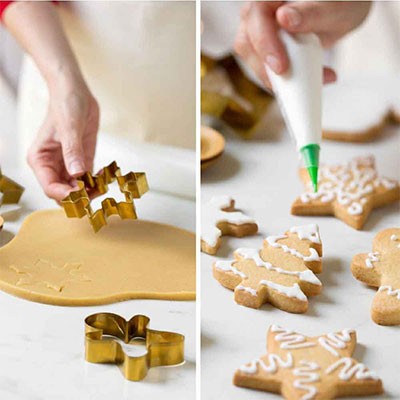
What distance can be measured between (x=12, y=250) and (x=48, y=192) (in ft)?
0.50

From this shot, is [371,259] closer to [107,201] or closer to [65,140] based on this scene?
[107,201]

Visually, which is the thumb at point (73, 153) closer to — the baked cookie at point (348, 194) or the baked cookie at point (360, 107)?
the baked cookie at point (348, 194)

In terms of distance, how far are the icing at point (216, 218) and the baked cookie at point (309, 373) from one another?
275mm

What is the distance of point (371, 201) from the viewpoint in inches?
50.0

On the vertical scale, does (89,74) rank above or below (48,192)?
above

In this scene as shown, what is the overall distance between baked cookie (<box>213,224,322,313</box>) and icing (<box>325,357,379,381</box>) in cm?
14

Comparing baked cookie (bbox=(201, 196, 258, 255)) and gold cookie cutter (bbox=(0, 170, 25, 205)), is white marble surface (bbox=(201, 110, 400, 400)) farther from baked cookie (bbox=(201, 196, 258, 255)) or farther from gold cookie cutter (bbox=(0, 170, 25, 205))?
gold cookie cutter (bbox=(0, 170, 25, 205))

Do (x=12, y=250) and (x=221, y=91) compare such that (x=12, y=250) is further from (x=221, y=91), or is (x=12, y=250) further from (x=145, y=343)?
(x=221, y=91)

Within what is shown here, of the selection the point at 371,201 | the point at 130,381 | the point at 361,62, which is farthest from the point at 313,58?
the point at 361,62

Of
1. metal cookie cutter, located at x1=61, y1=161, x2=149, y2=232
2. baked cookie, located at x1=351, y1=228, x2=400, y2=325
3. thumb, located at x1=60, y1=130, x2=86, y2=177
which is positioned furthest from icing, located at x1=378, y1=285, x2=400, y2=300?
thumb, located at x1=60, y1=130, x2=86, y2=177

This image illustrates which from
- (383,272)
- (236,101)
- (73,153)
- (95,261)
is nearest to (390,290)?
(383,272)

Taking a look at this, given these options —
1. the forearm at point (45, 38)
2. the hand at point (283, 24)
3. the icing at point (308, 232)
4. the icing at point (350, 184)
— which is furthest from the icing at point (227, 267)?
the forearm at point (45, 38)

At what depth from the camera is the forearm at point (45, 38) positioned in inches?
54.1

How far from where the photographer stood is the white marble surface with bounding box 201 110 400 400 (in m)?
0.95
